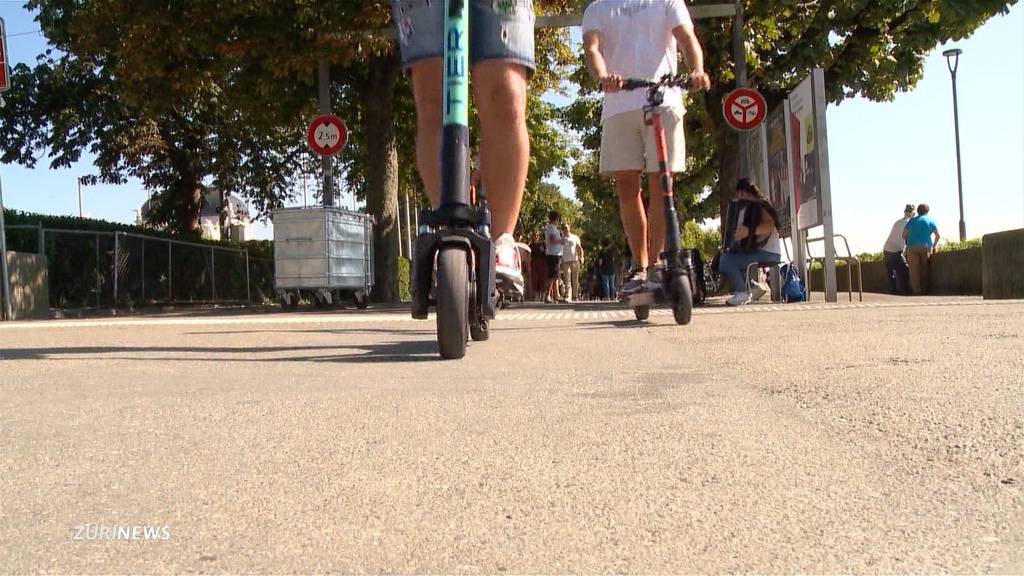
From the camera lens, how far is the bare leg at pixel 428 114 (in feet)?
15.2

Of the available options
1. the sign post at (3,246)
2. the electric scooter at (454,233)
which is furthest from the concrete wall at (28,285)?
Answer: the electric scooter at (454,233)

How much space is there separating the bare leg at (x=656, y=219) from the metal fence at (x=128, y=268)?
1429 cm

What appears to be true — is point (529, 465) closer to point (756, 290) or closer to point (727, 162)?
point (756, 290)

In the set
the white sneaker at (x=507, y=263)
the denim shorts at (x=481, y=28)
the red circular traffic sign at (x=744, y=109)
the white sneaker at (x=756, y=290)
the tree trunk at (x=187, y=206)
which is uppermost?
the tree trunk at (x=187, y=206)

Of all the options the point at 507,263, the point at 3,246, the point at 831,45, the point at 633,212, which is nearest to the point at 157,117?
the point at 3,246

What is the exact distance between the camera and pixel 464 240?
3.97m

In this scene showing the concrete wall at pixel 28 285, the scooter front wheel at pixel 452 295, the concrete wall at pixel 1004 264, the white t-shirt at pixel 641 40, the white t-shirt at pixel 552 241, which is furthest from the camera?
the white t-shirt at pixel 552 241

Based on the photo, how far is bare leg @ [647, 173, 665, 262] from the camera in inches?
248

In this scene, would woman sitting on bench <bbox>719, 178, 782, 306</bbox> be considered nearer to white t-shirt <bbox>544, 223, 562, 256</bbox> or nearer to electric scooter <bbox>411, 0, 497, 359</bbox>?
electric scooter <bbox>411, 0, 497, 359</bbox>

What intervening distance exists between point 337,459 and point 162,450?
443 mm

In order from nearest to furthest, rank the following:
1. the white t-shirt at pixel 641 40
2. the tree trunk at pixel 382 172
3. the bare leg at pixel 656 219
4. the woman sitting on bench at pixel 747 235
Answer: the white t-shirt at pixel 641 40 → the bare leg at pixel 656 219 → the woman sitting on bench at pixel 747 235 → the tree trunk at pixel 382 172

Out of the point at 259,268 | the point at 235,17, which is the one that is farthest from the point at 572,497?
the point at 259,268

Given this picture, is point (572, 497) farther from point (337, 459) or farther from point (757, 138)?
point (757, 138)

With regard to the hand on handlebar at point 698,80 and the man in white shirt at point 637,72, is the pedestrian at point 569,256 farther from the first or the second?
the hand on handlebar at point 698,80
